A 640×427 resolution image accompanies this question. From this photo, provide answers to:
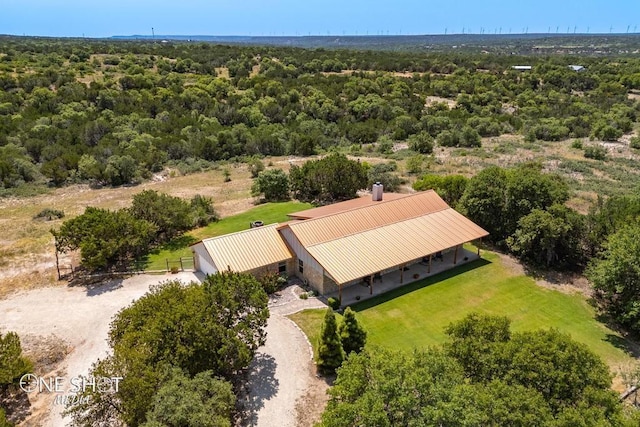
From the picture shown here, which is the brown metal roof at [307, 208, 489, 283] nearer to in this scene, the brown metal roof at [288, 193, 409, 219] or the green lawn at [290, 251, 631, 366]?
the green lawn at [290, 251, 631, 366]

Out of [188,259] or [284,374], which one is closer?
[284,374]

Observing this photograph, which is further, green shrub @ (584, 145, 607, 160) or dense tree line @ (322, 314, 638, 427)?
green shrub @ (584, 145, 607, 160)

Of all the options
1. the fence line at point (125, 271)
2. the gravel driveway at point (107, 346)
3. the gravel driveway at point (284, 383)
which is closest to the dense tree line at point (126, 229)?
the fence line at point (125, 271)

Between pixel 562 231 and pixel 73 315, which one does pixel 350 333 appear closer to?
pixel 73 315

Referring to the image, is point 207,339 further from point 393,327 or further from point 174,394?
point 393,327

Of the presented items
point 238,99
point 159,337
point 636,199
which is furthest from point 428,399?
point 238,99

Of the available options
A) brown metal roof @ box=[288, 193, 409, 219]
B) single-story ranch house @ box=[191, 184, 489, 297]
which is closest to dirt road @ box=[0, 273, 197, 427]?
single-story ranch house @ box=[191, 184, 489, 297]

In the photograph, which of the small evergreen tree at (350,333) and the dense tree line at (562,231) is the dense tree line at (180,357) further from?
the dense tree line at (562,231)

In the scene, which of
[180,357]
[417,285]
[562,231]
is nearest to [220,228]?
[417,285]
